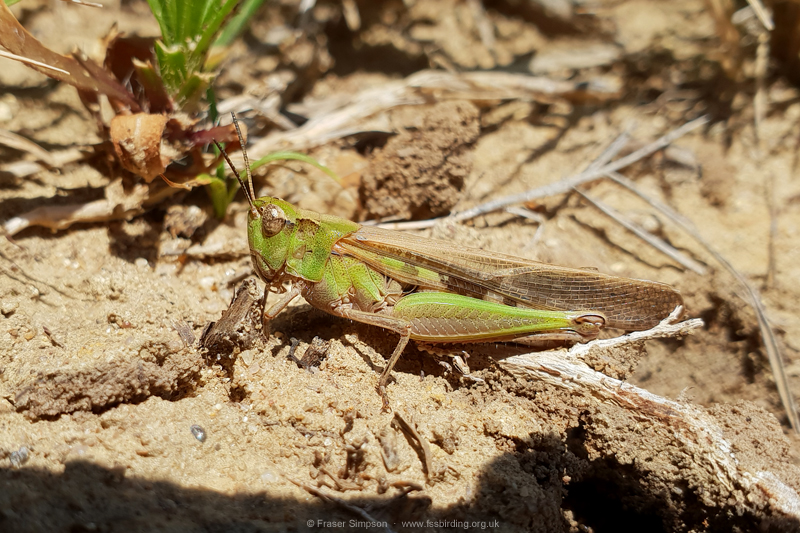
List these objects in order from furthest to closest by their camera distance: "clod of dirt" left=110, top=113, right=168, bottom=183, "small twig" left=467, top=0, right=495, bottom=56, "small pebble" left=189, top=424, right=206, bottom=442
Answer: "small twig" left=467, top=0, right=495, bottom=56
"clod of dirt" left=110, top=113, right=168, bottom=183
"small pebble" left=189, top=424, right=206, bottom=442

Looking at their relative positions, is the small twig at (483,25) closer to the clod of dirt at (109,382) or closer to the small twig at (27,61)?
the small twig at (27,61)

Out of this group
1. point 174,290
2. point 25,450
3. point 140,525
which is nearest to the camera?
point 140,525

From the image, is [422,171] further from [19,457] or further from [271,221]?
[19,457]

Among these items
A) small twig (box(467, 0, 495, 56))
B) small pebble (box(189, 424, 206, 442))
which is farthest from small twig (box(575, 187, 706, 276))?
small pebble (box(189, 424, 206, 442))

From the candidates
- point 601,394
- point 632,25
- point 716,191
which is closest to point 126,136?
point 601,394

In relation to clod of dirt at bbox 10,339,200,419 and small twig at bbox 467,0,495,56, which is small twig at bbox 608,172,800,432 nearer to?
Answer: small twig at bbox 467,0,495,56

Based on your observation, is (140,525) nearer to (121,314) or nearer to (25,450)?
(25,450)
